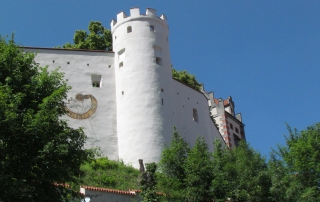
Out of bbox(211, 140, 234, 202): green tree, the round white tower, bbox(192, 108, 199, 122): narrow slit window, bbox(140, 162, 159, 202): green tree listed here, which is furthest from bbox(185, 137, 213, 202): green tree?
bbox(192, 108, 199, 122): narrow slit window

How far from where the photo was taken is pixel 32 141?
15867 millimetres

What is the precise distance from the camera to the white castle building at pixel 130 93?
32.7m

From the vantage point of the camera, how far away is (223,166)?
21.9 m

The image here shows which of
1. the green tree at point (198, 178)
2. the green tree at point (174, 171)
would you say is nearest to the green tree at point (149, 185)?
the green tree at point (174, 171)

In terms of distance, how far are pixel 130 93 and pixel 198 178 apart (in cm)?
1472

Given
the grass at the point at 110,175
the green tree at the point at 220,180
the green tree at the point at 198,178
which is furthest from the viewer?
the grass at the point at 110,175

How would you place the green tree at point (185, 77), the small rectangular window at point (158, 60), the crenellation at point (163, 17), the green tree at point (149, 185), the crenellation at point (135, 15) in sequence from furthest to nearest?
the green tree at point (185, 77) → the crenellation at point (163, 17) → the crenellation at point (135, 15) → the small rectangular window at point (158, 60) → the green tree at point (149, 185)

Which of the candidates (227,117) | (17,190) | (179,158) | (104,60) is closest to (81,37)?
(104,60)

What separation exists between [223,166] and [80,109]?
14098 mm

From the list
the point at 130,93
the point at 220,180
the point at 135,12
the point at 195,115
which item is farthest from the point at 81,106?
the point at 220,180

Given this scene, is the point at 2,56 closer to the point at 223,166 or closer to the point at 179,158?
the point at 179,158

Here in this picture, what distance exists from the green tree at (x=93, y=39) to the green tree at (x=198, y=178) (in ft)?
79.5

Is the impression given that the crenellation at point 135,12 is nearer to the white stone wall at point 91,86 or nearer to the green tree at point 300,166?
the white stone wall at point 91,86

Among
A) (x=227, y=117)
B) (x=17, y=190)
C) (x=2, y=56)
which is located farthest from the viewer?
(x=227, y=117)
